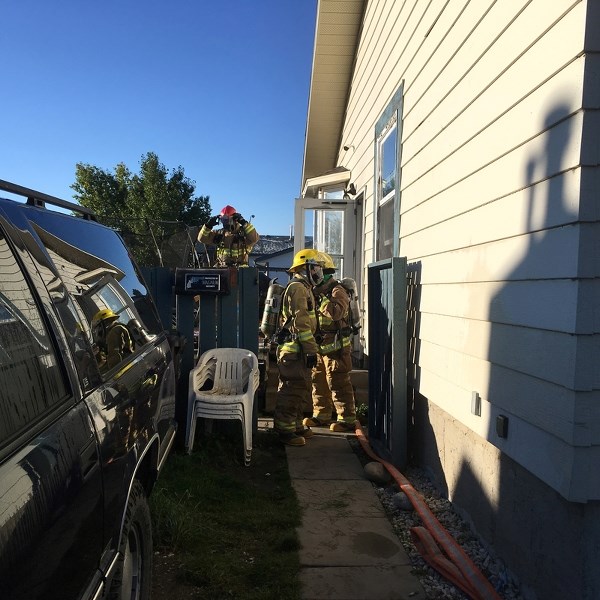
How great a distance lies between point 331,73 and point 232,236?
3355 mm

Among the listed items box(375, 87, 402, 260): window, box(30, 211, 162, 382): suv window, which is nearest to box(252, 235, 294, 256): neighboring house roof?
box(375, 87, 402, 260): window

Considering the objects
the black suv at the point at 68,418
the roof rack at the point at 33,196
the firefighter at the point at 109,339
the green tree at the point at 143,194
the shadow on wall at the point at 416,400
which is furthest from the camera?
the green tree at the point at 143,194

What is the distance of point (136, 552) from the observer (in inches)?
87.4

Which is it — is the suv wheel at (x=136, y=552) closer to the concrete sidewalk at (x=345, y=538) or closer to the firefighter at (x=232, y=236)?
the concrete sidewalk at (x=345, y=538)

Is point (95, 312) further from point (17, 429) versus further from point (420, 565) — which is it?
point (420, 565)

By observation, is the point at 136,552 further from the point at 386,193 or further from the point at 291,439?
the point at 386,193

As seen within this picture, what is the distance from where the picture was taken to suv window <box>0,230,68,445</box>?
1330mm

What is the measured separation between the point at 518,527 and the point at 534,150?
189cm

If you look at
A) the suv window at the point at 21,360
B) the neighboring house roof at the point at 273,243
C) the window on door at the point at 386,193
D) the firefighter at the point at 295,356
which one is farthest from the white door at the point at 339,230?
the neighboring house roof at the point at 273,243

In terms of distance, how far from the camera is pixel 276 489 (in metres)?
4.21

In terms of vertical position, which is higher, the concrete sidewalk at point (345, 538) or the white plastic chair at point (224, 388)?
the white plastic chair at point (224, 388)

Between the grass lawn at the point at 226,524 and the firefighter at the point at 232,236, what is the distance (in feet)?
11.4

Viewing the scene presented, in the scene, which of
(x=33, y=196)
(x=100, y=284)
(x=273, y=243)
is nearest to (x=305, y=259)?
(x=100, y=284)

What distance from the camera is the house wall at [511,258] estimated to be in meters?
2.20
